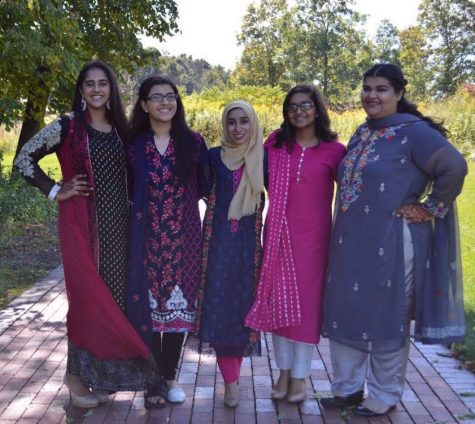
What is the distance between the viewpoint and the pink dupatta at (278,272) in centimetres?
344

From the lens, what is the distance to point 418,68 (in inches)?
1289

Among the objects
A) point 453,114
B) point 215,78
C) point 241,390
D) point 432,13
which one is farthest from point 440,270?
point 215,78

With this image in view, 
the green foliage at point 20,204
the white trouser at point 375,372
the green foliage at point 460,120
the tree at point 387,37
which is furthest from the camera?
the tree at point 387,37

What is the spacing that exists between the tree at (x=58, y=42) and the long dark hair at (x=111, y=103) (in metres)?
4.15

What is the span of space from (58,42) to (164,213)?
17.0ft

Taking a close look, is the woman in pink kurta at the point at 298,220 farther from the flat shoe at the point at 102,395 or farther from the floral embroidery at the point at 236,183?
the flat shoe at the point at 102,395

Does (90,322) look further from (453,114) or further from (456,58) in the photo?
(456,58)

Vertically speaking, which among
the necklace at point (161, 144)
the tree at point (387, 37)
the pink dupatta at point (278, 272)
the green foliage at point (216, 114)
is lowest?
the pink dupatta at point (278, 272)

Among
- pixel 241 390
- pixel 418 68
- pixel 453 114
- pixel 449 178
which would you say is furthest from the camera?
pixel 418 68

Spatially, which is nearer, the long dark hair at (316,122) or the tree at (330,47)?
the long dark hair at (316,122)

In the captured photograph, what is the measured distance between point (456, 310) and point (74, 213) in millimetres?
2026

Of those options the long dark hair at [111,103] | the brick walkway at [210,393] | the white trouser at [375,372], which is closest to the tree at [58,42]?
the brick walkway at [210,393]

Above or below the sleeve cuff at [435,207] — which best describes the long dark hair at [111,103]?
above

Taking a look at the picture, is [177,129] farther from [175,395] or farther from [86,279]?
[175,395]
